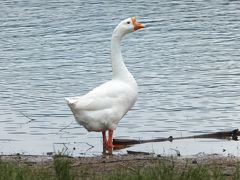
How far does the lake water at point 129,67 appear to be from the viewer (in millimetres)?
15945

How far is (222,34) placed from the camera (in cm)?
2816

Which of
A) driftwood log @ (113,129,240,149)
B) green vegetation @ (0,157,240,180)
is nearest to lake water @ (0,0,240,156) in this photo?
driftwood log @ (113,129,240,149)

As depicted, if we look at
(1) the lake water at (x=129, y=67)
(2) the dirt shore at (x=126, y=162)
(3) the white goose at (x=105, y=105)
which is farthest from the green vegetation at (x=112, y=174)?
(1) the lake water at (x=129, y=67)

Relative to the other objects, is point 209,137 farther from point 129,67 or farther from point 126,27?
point 129,67

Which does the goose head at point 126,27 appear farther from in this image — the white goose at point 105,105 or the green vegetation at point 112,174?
the green vegetation at point 112,174

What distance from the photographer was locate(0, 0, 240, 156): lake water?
15.9 metres

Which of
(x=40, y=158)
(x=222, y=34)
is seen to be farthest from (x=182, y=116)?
(x=222, y=34)

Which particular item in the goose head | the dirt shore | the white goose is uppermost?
the goose head

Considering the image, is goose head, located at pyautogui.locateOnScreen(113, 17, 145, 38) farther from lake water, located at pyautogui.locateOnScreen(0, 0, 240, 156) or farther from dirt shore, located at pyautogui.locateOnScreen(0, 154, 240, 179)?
dirt shore, located at pyautogui.locateOnScreen(0, 154, 240, 179)

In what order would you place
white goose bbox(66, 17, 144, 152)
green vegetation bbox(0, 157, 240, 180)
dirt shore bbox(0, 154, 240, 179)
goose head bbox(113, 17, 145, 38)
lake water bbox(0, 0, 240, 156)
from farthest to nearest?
lake water bbox(0, 0, 240, 156) → goose head bbox(113, 17, 145, 38) → white goose bbox(66, 17, 144, 152) → dirt shore bbox(0, 154, 240, 179) → green vegetation bbox(0, 157, 240, 180)

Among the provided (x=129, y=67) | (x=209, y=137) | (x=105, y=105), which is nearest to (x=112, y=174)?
(x=105, y=105)

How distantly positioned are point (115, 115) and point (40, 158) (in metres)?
1.61

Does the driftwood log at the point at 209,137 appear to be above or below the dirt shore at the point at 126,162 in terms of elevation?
above

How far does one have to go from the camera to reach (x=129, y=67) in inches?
921
